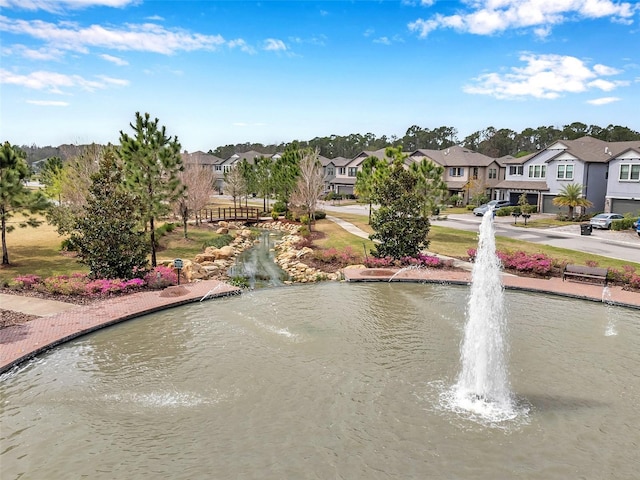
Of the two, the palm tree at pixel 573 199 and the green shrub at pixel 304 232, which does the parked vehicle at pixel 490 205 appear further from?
the green shrub at pixel 304 232

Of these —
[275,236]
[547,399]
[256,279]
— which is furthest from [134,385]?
[275,236]

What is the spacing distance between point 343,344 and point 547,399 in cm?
614

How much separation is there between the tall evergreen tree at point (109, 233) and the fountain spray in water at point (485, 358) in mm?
15764

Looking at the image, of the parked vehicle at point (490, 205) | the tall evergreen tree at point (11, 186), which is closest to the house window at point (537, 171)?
the parked vehicle at point (490, 205)

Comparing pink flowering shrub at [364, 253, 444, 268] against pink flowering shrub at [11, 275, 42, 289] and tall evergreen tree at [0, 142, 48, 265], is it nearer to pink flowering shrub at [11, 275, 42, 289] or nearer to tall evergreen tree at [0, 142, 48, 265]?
pink flowering shrub at [11, 275, 42, 289]

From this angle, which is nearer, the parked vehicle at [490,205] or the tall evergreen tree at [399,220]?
the tall evergreen tree at [399,220]

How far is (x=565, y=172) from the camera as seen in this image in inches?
2035

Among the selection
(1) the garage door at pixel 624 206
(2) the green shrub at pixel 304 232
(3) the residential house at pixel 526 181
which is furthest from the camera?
(3) the residential house at pixel 526 181

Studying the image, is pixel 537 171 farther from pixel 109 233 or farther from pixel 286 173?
pixel 109 233

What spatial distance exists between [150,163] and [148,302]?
1113cm

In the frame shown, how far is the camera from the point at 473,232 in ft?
129

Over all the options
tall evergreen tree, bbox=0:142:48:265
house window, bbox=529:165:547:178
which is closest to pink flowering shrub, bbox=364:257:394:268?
tall evergreen tree, bbox=0:142:48:265

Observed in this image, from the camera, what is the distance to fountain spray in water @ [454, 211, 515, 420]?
11.2m

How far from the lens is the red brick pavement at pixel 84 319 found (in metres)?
13.9
